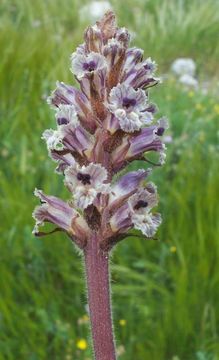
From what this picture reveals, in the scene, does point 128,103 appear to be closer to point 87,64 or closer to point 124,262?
point 87,64

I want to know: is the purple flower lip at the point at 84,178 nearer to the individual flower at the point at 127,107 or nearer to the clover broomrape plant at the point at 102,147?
the clover broomrape plant at the point at 102,147

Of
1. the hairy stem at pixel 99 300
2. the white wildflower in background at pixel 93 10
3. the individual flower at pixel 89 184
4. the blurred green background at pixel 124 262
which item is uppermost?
the white wildflower in background at pixel 93 10

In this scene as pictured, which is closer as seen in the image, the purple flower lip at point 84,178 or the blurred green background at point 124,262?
the purple flower lip at point 84,178

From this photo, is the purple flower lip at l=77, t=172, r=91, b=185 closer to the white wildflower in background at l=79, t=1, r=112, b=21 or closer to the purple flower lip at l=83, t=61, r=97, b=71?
the purple flower lip at l=83, t=61, r=97, b=71

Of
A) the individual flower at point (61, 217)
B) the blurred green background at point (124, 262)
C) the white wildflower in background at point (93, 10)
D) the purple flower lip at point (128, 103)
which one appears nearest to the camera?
the purple flower lip at point (128, 103)

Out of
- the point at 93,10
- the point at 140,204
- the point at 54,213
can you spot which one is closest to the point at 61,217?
the point at 54,213

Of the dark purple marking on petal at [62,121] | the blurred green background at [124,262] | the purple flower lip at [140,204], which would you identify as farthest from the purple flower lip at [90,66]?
the blurred green background at [124,262]

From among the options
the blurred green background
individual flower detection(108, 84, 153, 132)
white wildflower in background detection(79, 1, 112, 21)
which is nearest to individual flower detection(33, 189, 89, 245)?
individual flower detection(108, 84, 153, 132)

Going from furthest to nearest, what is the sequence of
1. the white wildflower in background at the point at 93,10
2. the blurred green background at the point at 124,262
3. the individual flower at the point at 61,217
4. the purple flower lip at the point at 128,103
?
the white wildflower in background at the point at 93,10
the blurred green background at the point at 124,262
the individual flower at the point at 61,217
the purple flower lip at the point at 128,103

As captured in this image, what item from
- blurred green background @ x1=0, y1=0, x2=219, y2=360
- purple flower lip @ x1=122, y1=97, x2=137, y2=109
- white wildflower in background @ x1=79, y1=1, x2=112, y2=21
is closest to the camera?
purple flower lip @ x1=122, y1=97, x2=137, y2=109
